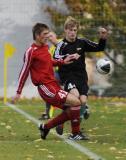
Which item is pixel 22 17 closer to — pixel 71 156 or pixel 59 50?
pixel 59 50

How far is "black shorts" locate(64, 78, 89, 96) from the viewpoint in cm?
1116

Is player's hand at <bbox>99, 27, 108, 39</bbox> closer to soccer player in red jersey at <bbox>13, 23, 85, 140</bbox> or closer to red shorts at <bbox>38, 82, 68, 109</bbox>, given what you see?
soccer player in red jersey at <bbox>13, 23, 85, 140</bbox>

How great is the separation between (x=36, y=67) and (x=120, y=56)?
1057 cm

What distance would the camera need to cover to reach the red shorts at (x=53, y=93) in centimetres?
1012

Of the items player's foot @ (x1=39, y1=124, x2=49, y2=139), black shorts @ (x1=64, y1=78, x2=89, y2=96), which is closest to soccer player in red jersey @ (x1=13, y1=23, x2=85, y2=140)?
player's foot @ (x1=39, y1=124, x2=49, y2=139)

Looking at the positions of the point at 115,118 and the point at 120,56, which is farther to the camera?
the point at 120,56

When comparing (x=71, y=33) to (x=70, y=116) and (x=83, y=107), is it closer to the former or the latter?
(x=70, y=116)

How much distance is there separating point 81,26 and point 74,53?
9.24 metres

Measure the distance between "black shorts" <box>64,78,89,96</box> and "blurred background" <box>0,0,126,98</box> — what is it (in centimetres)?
883

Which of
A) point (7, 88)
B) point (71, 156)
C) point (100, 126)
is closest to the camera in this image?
point (71, 156)

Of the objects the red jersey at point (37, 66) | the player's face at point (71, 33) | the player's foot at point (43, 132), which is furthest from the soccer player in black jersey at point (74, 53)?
the red jersey at point (37, 66)

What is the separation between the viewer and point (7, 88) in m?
20.1

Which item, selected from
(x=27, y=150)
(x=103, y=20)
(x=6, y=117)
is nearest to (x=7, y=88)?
(x=103, y=20)

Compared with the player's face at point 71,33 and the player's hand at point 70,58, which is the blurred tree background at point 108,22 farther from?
the player's hand at point 70,58
